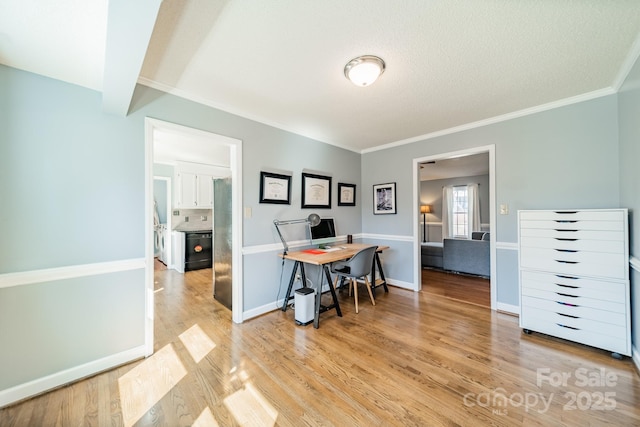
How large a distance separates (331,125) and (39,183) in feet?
8.92

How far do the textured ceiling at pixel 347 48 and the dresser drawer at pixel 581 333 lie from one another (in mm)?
2143

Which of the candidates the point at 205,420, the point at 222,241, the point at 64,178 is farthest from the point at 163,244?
the point at 205,420

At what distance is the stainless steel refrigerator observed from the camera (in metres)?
3.04

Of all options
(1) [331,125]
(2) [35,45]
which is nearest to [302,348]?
(1) [331,125]

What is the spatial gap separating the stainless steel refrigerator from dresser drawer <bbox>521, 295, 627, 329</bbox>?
3274 mm

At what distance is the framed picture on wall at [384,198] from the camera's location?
3.95 metres

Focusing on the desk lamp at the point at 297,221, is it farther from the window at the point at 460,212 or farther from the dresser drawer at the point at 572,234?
the window at the point at 460,212

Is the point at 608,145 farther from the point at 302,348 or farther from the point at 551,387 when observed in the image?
the point at 302,348

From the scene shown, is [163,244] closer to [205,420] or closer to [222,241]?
[222,241]

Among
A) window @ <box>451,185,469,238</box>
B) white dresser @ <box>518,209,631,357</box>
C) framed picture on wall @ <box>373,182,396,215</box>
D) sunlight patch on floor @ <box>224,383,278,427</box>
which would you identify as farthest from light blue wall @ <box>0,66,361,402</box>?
window @ <box>451,185,469,238</box>

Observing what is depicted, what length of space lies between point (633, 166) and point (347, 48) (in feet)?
8.08

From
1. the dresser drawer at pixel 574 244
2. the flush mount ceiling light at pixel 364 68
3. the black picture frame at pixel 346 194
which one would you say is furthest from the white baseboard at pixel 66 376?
the dresser drawer at pixel 574 244

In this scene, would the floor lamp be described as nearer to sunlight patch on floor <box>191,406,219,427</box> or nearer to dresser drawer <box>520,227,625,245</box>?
dresser drawer <box>520,227,625,245</box>

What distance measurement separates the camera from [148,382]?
1.74 metres
